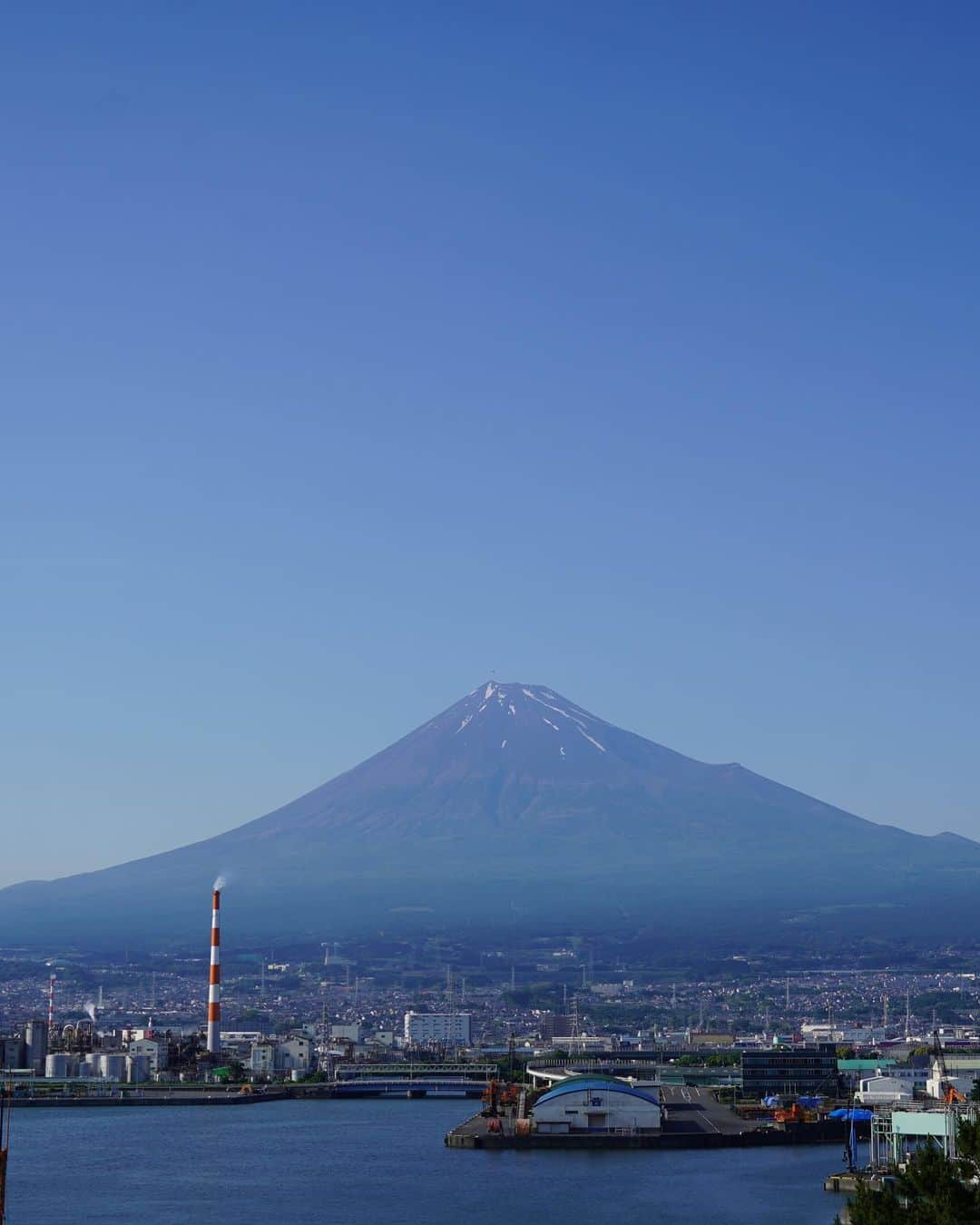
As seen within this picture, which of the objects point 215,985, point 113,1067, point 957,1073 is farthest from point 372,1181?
point 215,985

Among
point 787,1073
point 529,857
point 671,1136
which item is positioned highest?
point 529,857

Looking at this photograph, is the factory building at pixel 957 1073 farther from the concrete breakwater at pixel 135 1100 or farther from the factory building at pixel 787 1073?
the concrete breakwater at pixel 135 1100

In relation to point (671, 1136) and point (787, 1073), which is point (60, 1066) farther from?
point (671, 1136)

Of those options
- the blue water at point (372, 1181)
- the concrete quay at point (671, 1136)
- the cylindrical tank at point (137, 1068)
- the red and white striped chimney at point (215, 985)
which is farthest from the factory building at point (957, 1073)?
the cylindrical tank at point (137, 1068)

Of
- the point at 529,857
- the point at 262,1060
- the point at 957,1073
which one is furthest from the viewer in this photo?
the point at 529,857

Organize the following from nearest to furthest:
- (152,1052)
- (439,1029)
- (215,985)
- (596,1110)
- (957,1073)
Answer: (596,1110) → (957,1073) → (215,985) → (152,1052) → (439,1029)

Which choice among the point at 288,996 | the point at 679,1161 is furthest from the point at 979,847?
the point at 679,1161

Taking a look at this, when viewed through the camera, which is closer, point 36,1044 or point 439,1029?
point 36,1044

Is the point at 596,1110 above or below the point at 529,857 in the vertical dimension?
below
